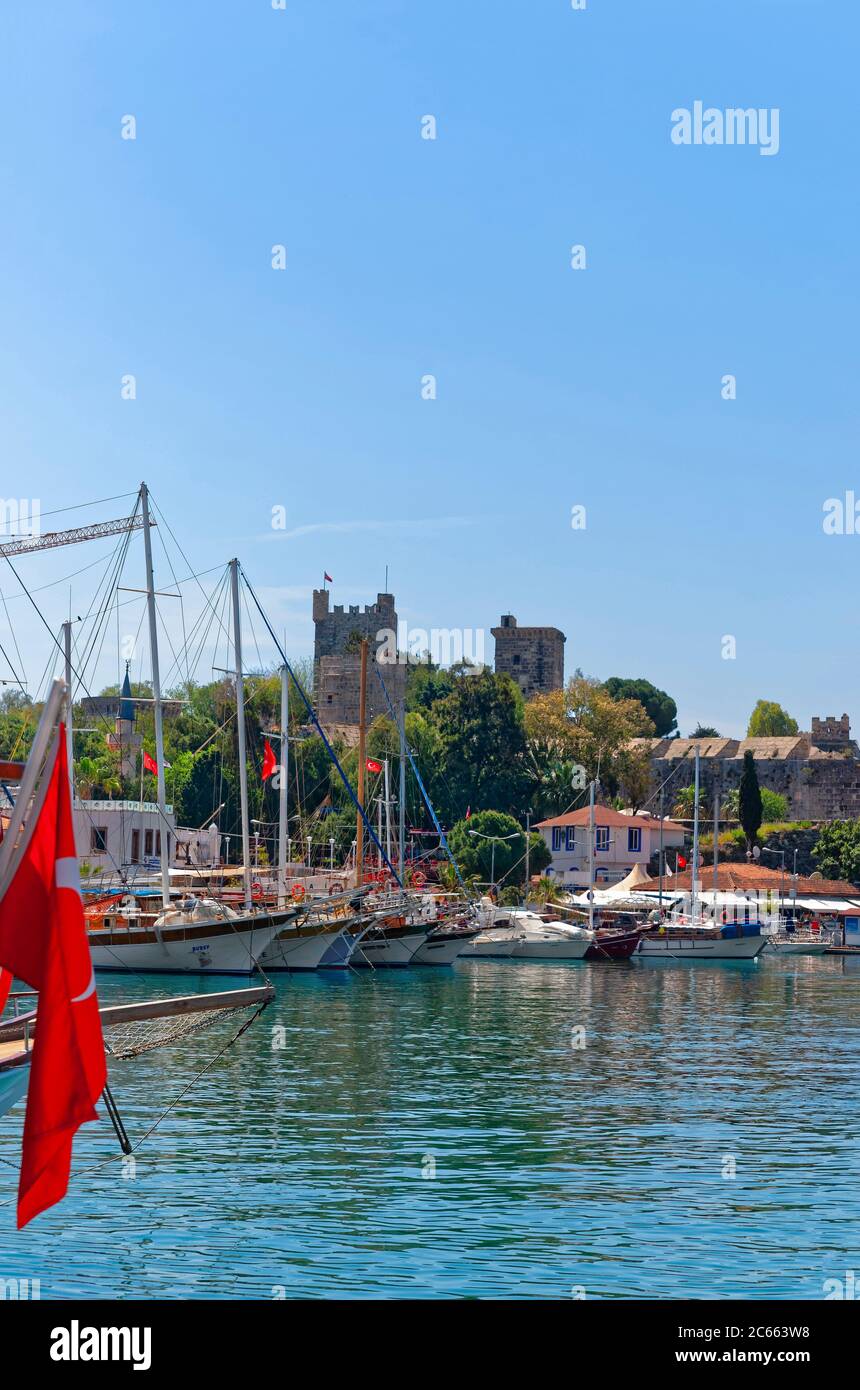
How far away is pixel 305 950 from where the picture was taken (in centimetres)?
6009

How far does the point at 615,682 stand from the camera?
18962 cm

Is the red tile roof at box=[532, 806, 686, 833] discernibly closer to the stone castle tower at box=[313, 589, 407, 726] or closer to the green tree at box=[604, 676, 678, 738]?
the stone castle tower at box=[313, 589, 407, 726]

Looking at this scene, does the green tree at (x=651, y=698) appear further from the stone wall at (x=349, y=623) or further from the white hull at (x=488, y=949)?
the white hull at (x=488, y=949)

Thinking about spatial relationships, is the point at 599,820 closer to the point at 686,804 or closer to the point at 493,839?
the point at 493,839

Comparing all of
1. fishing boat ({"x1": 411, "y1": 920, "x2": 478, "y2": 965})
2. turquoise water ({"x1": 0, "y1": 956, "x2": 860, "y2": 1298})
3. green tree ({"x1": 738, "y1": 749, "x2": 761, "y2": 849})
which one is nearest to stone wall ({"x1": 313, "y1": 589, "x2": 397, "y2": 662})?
green tree ({"x1": 738, "y1": 749, "x2": 761, "y2": 849})

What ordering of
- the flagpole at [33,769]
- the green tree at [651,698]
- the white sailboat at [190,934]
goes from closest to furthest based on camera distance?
1. the flagpole at [33,769]
2. the white sailboat at [190,934]
3. the green tree at [651,698]

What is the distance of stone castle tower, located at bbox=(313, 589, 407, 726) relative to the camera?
146087mm

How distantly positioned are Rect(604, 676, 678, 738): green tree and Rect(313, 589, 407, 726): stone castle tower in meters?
33.4

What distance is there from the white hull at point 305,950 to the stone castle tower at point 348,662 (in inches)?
2763

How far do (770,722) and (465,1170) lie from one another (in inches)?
6972

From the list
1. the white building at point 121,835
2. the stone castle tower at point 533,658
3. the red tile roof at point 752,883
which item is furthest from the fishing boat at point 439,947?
the stone castle tower at point 533,658

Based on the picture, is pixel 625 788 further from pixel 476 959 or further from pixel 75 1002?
pixel 75 1002

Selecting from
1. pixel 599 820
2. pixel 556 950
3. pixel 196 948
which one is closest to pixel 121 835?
pixel 556 950

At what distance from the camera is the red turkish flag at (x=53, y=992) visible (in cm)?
1138
